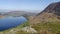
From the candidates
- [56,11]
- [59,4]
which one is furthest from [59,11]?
[59,4]

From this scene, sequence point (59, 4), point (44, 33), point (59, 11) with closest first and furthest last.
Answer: point (44, 33), point (59, 11), point (59, 4)

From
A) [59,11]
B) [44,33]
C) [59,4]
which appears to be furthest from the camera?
[59,4]

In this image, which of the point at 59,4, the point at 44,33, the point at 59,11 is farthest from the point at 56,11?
the point at 44,33

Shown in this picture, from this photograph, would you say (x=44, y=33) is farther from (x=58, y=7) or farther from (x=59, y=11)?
(x=58, y=7)

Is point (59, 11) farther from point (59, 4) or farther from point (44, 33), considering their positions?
point (44, 33)

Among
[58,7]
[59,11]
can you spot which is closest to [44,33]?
[59,11]

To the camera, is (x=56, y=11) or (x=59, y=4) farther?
(x=59, y=4)

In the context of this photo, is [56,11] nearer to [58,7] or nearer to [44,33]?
[58,7]
